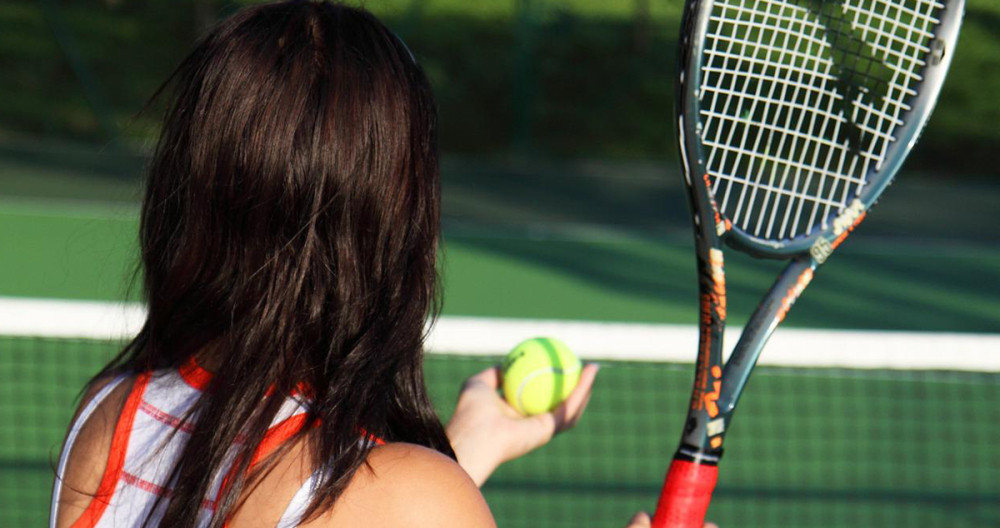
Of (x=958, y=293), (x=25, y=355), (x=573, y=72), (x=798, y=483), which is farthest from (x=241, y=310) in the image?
(x=573, y=72)

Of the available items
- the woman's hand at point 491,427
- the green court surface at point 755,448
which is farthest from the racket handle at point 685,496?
the green court surface at point 755,448

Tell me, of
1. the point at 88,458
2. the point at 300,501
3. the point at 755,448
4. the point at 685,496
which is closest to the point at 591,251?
the point at 755,448

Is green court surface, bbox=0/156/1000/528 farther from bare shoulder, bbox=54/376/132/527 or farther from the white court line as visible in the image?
bare shoulder, bbox=54/376/132/527

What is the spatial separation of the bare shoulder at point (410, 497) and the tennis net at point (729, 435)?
1906 millimetres

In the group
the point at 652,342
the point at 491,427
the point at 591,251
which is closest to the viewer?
the point at 491,427

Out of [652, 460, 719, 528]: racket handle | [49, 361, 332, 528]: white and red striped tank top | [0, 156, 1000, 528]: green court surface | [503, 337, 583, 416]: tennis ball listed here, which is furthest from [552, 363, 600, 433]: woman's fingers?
[49, 361, 332, 528]: white and red striped tank top

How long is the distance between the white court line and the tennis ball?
71 centimetres

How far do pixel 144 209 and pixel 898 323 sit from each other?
20.8 ft

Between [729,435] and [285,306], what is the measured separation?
3510 mm

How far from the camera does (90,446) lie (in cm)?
122

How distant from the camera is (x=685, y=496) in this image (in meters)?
1.54

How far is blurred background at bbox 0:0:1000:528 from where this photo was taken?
3924 mm

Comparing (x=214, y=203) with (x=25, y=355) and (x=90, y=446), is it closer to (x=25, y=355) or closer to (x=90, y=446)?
(x=90, y=446)

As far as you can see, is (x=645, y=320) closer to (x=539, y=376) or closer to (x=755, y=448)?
(x=755, y=448)
